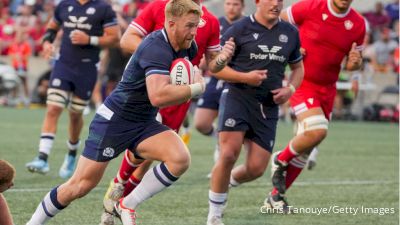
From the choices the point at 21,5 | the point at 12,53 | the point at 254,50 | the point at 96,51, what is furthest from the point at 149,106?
the point at 21,5

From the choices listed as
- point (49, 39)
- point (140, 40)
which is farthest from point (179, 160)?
point (49, 39)

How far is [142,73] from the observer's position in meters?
7.05

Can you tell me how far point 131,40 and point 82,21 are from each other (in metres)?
3.02

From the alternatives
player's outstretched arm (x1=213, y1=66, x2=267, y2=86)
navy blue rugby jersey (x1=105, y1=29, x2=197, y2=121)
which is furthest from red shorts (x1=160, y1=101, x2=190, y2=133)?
navy blue rugby jersey (x1=105, y1=29, x2=197, y2=121)

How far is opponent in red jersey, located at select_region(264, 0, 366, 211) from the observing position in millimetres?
9797

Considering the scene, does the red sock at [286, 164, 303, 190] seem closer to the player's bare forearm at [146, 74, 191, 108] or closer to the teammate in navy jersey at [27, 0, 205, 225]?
the teammate in navy jersey at [27, 0, 205, 225]

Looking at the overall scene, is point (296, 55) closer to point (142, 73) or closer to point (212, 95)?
point (142, 73)

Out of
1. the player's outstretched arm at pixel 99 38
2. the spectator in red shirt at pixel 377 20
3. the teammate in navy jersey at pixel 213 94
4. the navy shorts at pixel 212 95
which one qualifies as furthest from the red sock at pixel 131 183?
the spectator in red shirt at pixel 377 20

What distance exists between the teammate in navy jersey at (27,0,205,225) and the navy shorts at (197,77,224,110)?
494 centimetres

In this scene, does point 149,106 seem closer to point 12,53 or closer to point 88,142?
point 88,142

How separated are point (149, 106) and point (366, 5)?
20386 mm

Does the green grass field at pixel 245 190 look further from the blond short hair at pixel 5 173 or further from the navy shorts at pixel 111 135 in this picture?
the blond short hair at pixel 5 173

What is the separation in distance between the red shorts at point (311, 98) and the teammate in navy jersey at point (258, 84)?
0.94 metres

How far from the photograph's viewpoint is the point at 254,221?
28.3 ft
